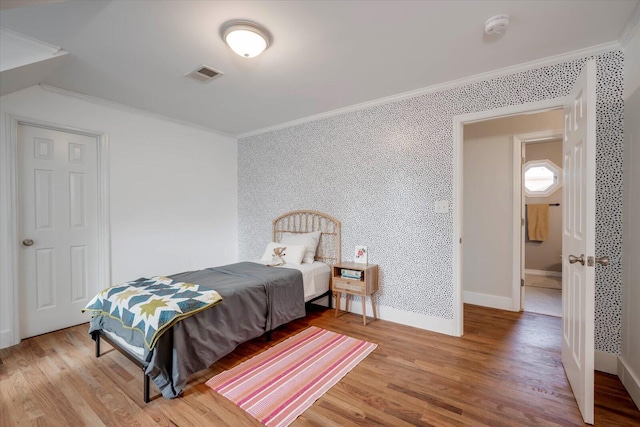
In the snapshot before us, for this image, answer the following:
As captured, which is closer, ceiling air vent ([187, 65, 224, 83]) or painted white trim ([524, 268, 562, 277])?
ceiling air vent ([187, 65, 224, 83])

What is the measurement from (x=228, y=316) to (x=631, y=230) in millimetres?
2935

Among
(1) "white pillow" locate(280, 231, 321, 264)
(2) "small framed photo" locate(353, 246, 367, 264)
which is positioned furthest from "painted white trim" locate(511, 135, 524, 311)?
(1) "white pillow" locate(280, 231, 321, 264)

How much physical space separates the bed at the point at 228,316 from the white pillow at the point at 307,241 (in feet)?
0.10

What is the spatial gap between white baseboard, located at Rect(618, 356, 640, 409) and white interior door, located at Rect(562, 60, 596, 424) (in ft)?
1.01

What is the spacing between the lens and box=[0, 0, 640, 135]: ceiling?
171 centimetres

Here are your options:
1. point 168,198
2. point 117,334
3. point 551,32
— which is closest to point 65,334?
point 117,334

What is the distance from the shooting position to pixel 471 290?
360 centimetres

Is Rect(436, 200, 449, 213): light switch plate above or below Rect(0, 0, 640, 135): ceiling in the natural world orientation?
below

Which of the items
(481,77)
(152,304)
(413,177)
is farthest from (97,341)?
(481,77)

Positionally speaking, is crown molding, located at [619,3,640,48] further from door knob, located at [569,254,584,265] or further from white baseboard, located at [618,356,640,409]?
white baseboard, located at [618,356,640,409]

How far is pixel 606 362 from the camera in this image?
2072 millimetres

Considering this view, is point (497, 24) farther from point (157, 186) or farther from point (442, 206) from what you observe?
point (157, 186)

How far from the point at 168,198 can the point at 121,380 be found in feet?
7.60

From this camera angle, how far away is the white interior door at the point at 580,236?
1.53 meters
